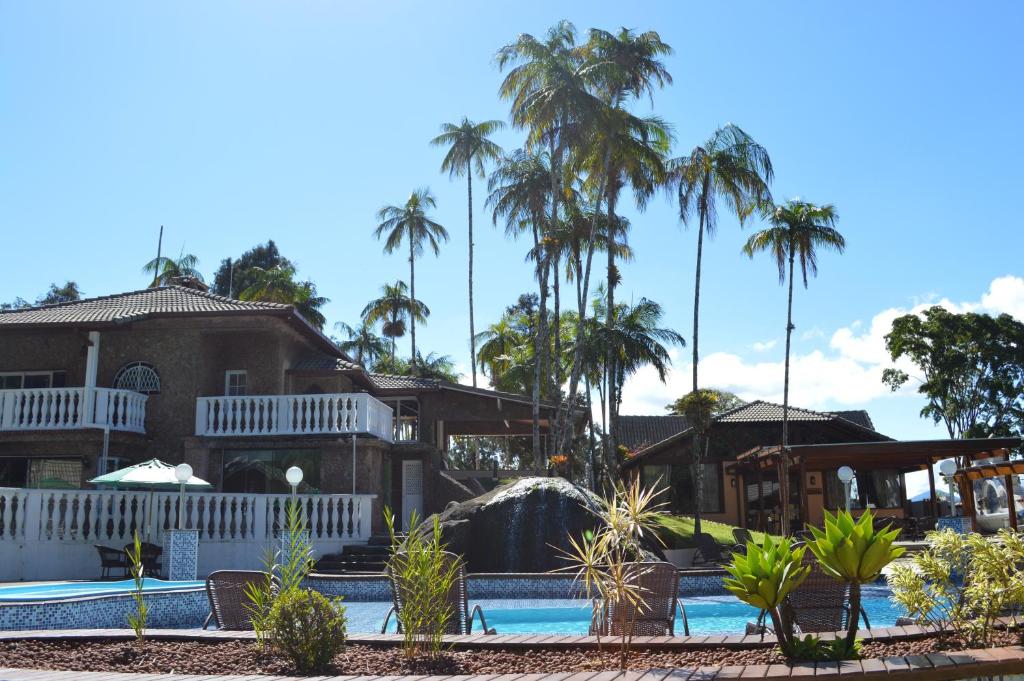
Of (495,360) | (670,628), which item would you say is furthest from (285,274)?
(670,628)

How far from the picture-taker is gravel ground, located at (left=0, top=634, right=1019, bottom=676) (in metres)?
5.17

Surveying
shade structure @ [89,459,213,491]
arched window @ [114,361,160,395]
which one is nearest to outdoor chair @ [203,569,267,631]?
shade structure @ [89,459,213,491]

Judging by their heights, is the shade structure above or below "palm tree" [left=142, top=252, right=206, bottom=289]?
below

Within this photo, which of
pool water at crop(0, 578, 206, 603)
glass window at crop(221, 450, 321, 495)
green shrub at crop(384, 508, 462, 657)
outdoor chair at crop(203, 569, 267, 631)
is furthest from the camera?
glass window at crop(221, 450, 321, 495)

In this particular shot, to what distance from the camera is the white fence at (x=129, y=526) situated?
15547 millimetres

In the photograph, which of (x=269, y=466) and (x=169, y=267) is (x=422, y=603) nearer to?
(x=269, y=466)

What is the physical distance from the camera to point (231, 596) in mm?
7383

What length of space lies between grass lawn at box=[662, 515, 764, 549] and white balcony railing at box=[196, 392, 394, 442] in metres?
8.85

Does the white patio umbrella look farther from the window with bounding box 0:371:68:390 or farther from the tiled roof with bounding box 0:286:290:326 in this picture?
the window with bounding box 0:371:68:390

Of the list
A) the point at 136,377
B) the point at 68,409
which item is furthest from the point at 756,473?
the point at 68,409

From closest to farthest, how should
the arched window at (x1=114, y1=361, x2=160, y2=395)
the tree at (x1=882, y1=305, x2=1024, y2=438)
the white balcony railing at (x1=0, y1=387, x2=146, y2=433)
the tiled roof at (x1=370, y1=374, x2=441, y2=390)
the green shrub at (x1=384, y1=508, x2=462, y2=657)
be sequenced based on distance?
the green shrub at (x1=384, y1=508, x2=462, y2=657)
the white balcony railing at (x1=0, y1=387, x2=146, y2=433)
the arched window at (x1=114, y1=361, x2=160, y2=395)
the tiled roof at (x1=370, y1=374, x2=441, y2=390)
the tree at (x1=882, y1=305, x2=1024, y2=438)

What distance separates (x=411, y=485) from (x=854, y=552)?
64.5ft

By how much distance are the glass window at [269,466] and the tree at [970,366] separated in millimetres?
31362

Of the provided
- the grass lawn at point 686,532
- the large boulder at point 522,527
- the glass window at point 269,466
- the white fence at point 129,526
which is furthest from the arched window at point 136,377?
the grass lawn at point 686,532
